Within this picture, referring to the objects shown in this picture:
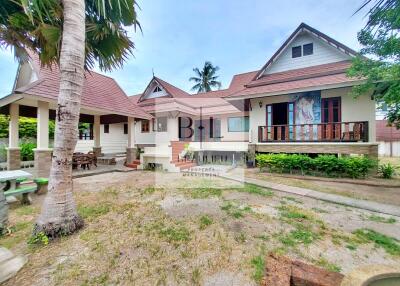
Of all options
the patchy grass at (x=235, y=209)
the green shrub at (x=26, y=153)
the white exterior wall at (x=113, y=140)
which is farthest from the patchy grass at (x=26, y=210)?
the white exterior wall at (x=113, y=140)

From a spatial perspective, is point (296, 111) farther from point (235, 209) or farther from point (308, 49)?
point (235, 209)

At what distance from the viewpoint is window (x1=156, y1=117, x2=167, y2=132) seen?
16.8 metres

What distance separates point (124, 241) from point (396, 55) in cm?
976

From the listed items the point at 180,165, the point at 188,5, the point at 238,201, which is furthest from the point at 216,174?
the point at 188,5

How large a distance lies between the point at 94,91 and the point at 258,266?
440 inches

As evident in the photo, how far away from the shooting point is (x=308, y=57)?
1257cm

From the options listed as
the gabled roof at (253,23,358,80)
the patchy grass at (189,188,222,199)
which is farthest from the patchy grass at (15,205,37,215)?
the gabled roof at (253,23,358,80)

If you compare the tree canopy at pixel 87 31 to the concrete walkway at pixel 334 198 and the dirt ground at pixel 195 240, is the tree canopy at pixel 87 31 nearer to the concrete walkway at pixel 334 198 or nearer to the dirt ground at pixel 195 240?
the dirt ground at pixel 195 240

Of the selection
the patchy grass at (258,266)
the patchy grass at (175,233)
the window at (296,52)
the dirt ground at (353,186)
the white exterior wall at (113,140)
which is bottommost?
the patchy grass at (258,266)

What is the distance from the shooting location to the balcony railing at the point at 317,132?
9781mm

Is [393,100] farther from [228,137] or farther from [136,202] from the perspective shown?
[228,137]

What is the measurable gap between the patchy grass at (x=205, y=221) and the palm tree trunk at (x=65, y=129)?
99.8 inches

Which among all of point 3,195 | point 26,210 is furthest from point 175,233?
point 26,210

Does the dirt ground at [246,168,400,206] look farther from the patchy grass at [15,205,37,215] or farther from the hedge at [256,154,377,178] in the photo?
the patchy grass at [15,205,37,215]
